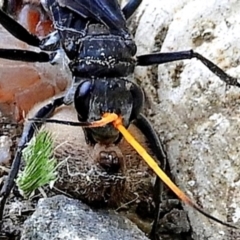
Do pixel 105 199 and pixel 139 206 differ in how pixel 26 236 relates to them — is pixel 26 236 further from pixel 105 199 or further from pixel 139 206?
pixel 139 206

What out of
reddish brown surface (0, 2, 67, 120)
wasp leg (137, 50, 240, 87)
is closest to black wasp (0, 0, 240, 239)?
wasp leg (137, 50, 240, 87)

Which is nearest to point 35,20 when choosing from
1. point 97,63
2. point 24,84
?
point 24,84

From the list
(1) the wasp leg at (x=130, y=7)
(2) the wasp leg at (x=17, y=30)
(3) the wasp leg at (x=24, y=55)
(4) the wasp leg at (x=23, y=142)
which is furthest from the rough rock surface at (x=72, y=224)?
(1) the wasp leg at (x=130, y=7)

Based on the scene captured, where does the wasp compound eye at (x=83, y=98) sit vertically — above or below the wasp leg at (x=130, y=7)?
below

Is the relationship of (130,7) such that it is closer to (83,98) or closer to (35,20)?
(35,20)

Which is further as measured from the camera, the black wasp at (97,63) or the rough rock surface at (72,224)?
the black wasp at (97,63)

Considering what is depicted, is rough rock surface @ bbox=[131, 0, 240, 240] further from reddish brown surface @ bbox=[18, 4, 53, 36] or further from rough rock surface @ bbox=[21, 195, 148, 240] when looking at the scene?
reddish brown surface @ bbox=[18, 4, 53, 36]

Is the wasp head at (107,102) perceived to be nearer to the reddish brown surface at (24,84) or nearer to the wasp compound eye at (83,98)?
the wasp compound eye at (83,98)
